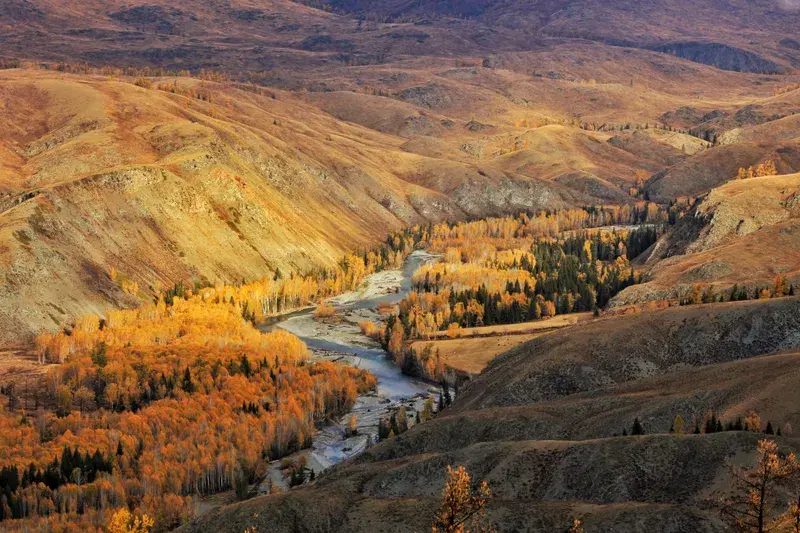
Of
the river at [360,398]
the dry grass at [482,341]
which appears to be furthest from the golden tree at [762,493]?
the dry grass at [482,341]

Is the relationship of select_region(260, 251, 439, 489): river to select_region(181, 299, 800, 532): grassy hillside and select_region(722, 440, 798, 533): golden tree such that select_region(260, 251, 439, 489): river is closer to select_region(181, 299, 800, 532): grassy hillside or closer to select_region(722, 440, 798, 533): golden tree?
select_region(181, 299, 800, 532): grassy hillside

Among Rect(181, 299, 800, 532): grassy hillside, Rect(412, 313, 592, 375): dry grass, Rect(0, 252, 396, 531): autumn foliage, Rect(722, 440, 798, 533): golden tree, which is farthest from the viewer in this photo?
Rect(412, 313, 592, 375): dry grass

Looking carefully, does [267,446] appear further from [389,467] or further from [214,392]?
[389,467]

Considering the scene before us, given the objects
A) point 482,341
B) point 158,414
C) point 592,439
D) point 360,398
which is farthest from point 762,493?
point 482,341

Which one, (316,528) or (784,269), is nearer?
(316,528)

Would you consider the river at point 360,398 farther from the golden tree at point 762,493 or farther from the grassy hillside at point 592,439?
the golden tree at point 762,493

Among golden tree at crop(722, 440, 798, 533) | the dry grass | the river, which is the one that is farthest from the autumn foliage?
golden tree at crop(722, 440, 798, 533)

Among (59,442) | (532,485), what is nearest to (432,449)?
(532,485)

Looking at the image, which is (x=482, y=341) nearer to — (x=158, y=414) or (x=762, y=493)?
(x=158, y=414)

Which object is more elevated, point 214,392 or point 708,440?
point 708,440
